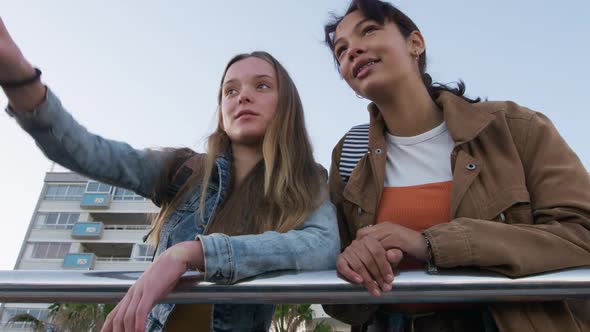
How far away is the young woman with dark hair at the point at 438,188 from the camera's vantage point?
1.07 m

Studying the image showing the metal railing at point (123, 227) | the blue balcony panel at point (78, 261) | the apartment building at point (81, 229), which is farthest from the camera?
the metal railing at point (123, 227)

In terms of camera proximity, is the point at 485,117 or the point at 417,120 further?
the point at 417,120

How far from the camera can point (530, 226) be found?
119 centimetres

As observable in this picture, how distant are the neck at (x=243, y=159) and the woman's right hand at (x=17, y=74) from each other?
734mm

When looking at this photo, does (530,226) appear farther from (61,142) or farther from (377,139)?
(61,142)

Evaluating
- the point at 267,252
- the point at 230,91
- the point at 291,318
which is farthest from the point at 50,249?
the point at 267,252

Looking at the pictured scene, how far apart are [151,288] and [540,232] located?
3.10 feet

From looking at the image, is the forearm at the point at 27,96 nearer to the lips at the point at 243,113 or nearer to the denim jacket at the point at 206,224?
the denim jacket at the point at 206,224

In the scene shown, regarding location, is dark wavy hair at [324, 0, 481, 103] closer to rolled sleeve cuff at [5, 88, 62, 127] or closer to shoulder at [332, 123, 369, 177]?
shoulder at [332, 123, 369, 177]

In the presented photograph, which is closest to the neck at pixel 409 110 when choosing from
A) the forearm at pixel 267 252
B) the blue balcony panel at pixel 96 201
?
the forearm at pixel 267 252

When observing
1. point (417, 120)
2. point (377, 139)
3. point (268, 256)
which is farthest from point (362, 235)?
point (417, 120)

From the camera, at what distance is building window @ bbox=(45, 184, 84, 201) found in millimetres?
36625

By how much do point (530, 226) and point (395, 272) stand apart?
478mm

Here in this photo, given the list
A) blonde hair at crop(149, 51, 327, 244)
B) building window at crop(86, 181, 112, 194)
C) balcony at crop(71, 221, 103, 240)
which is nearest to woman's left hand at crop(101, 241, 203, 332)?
blonde hair at crop(149, 51, 327, 244)
